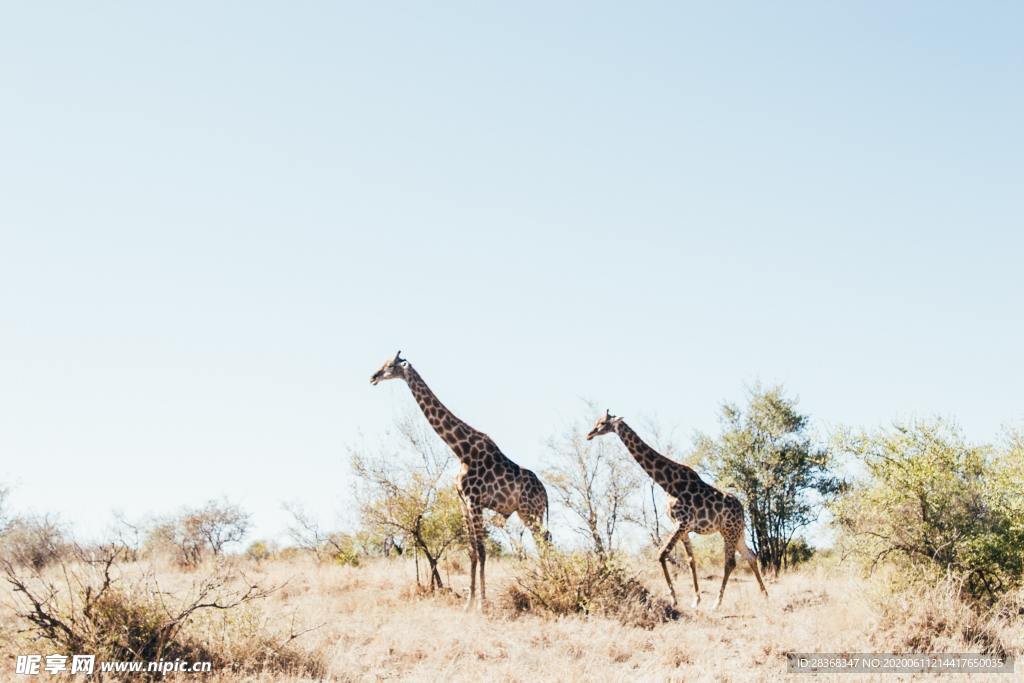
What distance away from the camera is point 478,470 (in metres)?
15.1

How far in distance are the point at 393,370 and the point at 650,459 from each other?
5.15m

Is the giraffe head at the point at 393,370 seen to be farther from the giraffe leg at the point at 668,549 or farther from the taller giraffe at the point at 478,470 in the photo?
the giraffe leg at the point at 668,549

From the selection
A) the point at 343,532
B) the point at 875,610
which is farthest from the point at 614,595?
the point at 343,532

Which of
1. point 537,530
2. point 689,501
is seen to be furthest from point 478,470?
point 689,501

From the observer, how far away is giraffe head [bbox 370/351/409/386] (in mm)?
15453

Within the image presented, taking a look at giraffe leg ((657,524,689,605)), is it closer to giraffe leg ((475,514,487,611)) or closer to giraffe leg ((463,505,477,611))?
giraffe leg ((475,514,487,611))

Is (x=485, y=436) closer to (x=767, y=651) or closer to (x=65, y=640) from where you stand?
(x=767, y=651)

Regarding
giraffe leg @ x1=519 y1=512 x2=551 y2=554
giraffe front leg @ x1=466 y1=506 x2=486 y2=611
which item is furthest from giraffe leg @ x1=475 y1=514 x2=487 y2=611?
giraffe leg @ x1=519 y1=512 x2=551 y2=554

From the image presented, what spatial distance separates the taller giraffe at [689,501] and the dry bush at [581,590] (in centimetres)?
222

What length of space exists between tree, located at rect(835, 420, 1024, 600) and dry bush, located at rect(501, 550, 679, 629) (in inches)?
142

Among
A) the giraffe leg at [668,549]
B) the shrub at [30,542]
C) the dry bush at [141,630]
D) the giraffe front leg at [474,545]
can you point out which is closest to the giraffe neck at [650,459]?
the giraffe leg at [668,549]

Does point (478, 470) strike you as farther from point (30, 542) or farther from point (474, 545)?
point (30, 542)

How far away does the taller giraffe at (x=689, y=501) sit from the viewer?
50.8 feet

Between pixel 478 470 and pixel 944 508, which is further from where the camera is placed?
pixel 478 470
